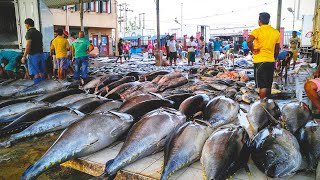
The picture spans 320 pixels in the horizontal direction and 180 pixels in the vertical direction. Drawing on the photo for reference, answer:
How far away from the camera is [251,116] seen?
12.9 feet

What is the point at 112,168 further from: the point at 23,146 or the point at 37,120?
the point at 37,120

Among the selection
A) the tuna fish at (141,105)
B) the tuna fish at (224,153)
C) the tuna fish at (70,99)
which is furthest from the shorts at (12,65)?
the tuna fish at (224,153)

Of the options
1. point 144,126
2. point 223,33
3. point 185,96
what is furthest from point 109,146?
point 223,33

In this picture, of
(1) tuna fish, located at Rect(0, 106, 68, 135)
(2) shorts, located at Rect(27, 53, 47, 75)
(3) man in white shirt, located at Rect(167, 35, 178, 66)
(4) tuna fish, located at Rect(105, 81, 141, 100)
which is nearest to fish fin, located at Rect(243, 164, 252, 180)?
(1) tuna fish, located at Rect(0, 106, 68, 135)

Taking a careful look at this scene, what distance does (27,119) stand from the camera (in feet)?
14.9

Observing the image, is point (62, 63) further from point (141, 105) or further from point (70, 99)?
point (141, 105)

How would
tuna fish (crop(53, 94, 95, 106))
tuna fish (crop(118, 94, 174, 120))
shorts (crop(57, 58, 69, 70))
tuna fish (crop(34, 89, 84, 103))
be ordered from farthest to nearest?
shorts (crop(57, 58, 69, 70)) → tuna fish (crop(34, 89, 84, 103)) → tuna fish (crop(53, 94, 95, 106)) → tuna fish (crop(118, 94, 174, 120))

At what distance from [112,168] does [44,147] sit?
1.70 metres

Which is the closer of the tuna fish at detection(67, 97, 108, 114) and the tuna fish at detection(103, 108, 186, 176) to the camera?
the tuna fish at detection(103, 108, 186, 176)

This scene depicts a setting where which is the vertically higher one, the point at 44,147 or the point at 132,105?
the point at 132,105

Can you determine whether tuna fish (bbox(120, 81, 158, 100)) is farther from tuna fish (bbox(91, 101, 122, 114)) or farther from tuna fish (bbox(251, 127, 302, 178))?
tuna fish (bbox(251, 127, 302, 178))

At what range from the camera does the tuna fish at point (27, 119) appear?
4.31 m

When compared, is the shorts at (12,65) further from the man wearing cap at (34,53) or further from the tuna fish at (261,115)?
the tuna fish at (261,115)

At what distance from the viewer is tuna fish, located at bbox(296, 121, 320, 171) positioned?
2.85m
